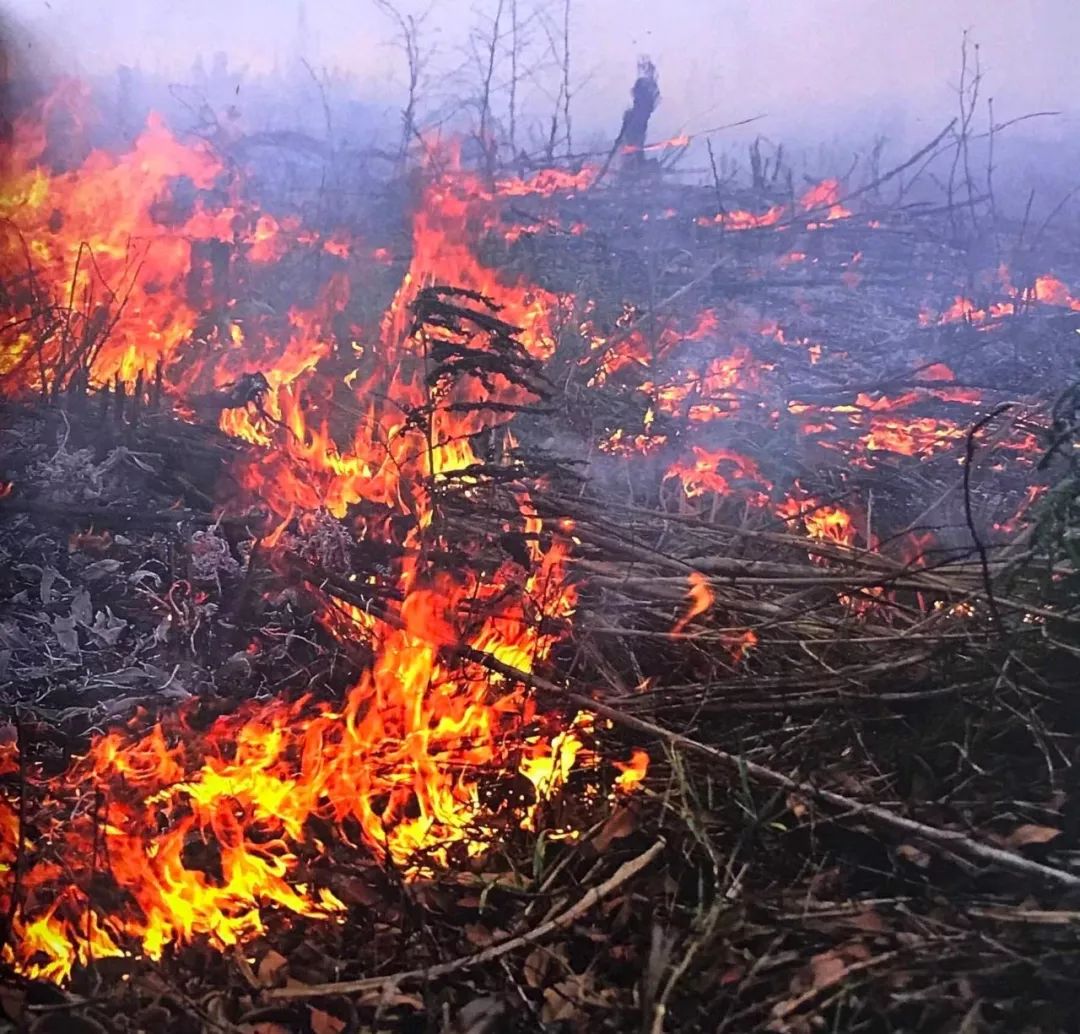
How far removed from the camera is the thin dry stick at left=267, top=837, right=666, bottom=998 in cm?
196

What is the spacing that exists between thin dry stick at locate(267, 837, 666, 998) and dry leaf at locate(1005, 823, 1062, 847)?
2.79 feet

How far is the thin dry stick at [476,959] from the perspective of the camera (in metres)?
1.96

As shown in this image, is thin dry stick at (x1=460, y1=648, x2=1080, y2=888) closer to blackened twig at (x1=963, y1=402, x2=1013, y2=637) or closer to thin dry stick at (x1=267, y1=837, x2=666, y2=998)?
thin dry stick at (x1=267, y1=837, x2=666, y2=998)

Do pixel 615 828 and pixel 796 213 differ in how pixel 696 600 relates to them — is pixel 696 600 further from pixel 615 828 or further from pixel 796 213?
pixel 796 213

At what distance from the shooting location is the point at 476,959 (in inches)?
77.9

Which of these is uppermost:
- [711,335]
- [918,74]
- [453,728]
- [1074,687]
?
[918,74]

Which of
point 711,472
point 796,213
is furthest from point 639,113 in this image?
point 711,472

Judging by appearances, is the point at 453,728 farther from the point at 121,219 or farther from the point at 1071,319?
the point at 1071,319

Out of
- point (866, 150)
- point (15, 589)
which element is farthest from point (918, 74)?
point (15, 589)

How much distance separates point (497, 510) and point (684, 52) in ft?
3.92

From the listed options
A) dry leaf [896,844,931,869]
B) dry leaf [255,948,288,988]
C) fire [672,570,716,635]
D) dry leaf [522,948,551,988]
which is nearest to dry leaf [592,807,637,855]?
dry leaf [522,948,551,988]

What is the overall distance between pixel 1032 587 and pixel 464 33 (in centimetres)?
190

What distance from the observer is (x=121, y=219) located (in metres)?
2.23

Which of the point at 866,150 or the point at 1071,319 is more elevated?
the point at 866,150
